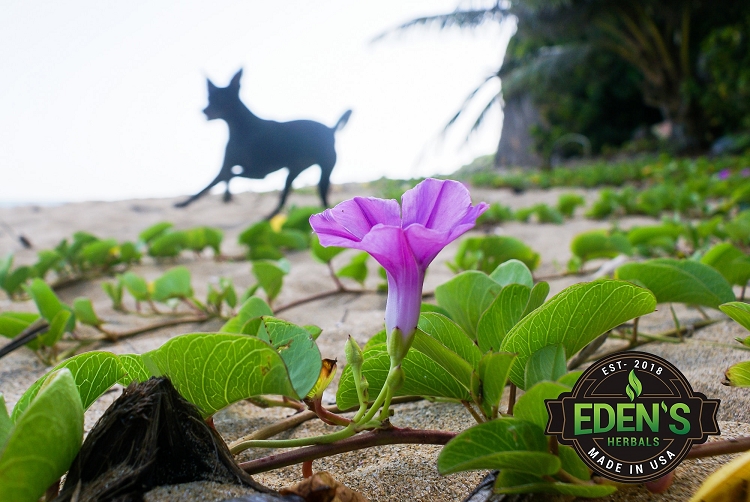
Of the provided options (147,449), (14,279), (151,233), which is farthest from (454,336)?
(151,233)

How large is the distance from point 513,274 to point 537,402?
30 centimetres

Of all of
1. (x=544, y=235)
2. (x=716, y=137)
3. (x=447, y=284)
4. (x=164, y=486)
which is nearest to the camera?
(x=164, y=486)

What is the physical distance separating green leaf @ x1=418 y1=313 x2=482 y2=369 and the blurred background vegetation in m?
8.66

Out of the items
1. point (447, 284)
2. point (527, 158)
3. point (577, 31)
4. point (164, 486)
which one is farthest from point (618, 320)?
point (527, 158)

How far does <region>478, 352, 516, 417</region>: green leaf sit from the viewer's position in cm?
40

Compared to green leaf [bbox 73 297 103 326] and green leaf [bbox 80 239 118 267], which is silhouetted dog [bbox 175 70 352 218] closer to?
green leaf [bbox 80 239 118 267]

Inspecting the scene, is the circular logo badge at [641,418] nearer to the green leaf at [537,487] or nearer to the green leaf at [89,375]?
the green leaf at [537,487]

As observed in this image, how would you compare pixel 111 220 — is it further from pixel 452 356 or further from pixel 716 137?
pixel 716 137

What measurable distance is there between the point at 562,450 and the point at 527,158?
12824mm

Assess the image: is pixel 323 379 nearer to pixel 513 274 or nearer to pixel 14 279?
pixel 513 274

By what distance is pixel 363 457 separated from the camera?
58cm

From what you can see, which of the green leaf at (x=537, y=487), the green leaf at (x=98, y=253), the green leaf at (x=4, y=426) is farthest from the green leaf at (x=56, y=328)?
the green leaf at (x=98, y=253)

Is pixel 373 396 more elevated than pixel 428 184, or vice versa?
pixel 428 184

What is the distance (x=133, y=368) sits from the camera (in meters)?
0.48
